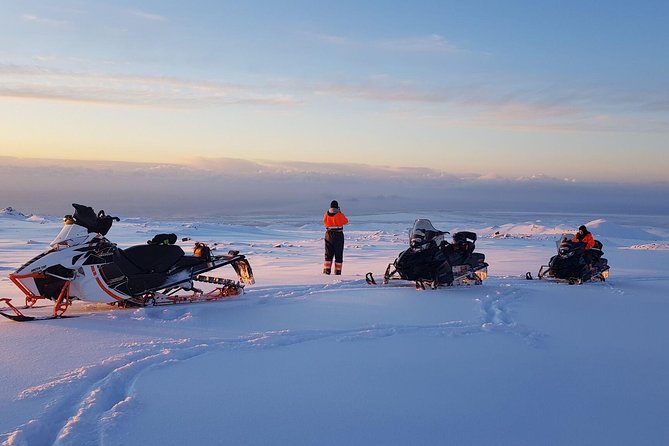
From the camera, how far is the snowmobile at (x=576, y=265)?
10.4 m

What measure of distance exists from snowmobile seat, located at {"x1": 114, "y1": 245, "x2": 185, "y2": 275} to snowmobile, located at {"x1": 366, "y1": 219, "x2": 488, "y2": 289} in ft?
11.8

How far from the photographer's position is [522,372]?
15.1 feet

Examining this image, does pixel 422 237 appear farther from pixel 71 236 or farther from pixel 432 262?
pixel 71 236

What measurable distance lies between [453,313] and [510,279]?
166 inches

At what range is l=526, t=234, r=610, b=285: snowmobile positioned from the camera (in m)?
10.4

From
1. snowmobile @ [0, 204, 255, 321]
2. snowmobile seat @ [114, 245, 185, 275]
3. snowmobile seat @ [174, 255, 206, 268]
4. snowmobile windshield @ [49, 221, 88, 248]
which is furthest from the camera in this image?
snowmobile seat @ [174, 255, 206, 268]

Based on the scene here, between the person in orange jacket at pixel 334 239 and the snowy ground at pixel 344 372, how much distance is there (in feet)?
12.6

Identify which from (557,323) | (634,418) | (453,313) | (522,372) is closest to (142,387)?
(522,372)

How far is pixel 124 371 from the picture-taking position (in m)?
4.49

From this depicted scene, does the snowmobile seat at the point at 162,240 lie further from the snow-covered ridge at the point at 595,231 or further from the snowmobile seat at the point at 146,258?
the snow-covered ridge at the point at 595,231

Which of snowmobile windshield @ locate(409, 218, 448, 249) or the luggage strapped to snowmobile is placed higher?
snowmobile windshield @ locate(409, 218, 448, 249)

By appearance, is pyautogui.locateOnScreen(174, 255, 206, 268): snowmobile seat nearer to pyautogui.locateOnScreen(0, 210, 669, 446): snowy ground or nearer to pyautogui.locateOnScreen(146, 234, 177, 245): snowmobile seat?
pyautogui.locateOnScreen(146, 234, 177, 245): snowmobile seat

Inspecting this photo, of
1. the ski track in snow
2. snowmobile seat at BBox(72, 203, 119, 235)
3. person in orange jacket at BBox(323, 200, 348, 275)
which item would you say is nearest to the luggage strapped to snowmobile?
the ski track in snow

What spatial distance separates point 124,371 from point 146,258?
10.0 feet
